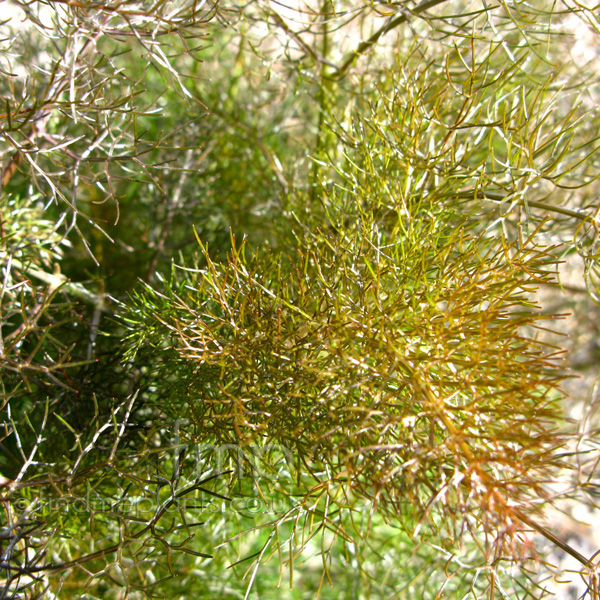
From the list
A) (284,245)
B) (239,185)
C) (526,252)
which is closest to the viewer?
(526,252)

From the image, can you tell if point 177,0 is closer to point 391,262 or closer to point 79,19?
point 79,19

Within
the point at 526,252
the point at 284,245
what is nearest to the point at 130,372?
the point at 284,245

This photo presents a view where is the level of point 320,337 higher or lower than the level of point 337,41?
lower

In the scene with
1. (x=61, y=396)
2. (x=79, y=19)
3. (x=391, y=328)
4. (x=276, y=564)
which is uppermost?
(x=79, y=19)

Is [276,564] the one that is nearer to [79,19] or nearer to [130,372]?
[130,372]

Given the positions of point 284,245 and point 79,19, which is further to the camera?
point 284,245

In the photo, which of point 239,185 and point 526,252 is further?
point 239,185

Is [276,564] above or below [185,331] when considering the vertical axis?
below

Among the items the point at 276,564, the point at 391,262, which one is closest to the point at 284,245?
the point at 391,262

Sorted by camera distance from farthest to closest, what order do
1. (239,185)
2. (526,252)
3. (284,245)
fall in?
(239,185) → (284,245) → (526,252)
